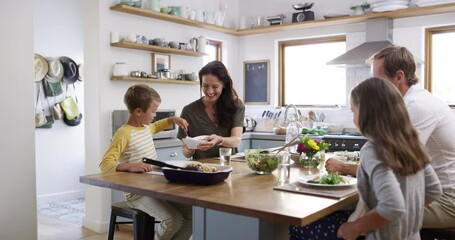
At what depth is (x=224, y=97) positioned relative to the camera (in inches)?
116

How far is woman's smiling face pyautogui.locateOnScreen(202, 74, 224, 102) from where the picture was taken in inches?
112

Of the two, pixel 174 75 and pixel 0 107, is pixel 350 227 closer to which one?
pixel 0 107

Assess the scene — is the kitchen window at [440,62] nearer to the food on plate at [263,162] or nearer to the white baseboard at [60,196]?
the food on plate at [263,162]

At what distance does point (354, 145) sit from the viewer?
4445 millimetres

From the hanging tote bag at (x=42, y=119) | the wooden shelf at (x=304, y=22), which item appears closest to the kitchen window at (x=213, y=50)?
the wooden shelf at (x=304, y=22)

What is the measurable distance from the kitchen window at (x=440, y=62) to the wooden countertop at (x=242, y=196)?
130 inches

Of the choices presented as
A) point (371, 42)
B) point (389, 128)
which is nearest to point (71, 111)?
point (371, 42)

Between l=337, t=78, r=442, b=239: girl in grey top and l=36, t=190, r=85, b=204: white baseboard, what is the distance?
4.62m

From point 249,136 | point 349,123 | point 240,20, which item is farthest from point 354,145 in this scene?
point 240,20

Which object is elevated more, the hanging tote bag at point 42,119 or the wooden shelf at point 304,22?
the wooden shelf at point 304,22

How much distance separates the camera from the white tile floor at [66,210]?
4.68 meters

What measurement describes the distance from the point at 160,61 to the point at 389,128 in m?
3.57

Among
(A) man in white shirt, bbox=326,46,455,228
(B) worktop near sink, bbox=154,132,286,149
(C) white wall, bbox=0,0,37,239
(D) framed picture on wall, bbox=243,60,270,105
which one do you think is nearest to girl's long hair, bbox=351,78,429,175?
(A) man in white shirt, bbox=326,46,455,228

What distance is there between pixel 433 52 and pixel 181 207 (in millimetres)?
3583
